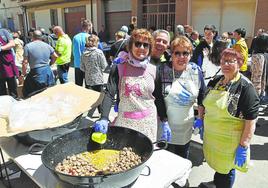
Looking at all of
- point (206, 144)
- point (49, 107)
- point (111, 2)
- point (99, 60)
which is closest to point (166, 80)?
point (206, 144)

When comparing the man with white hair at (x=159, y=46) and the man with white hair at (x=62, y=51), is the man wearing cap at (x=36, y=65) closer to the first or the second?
the man with white hair at (x=62, y=51)

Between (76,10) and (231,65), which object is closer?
(231,65)

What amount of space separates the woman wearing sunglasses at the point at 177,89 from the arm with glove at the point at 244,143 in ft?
1.56

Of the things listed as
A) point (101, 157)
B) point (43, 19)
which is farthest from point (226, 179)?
point (43, 19)

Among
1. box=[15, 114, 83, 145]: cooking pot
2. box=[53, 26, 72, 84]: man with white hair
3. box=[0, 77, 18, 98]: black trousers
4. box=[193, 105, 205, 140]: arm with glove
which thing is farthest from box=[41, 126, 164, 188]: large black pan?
box=[53, 26, 72, 84]: man with white hair

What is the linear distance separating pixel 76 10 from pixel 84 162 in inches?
736

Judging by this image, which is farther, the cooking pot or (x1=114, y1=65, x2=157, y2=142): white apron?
(x1=114, y1=65, x2=157, y2=142): white apron

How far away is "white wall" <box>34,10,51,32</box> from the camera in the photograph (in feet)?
73.0

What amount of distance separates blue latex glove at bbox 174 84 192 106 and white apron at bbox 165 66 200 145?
0.08ft

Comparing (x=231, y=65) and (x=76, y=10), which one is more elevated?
(x=76, y=10)

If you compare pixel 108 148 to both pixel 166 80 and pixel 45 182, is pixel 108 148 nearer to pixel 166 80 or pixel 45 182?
pixel 45 182

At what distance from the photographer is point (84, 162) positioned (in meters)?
1.62

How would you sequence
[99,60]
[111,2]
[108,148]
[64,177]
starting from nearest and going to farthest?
[64,177]
[108,148]
[99,60]
[111,2]

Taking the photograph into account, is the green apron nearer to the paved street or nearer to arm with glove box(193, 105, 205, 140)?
arm with glove box(193, 105, 205, 140)
